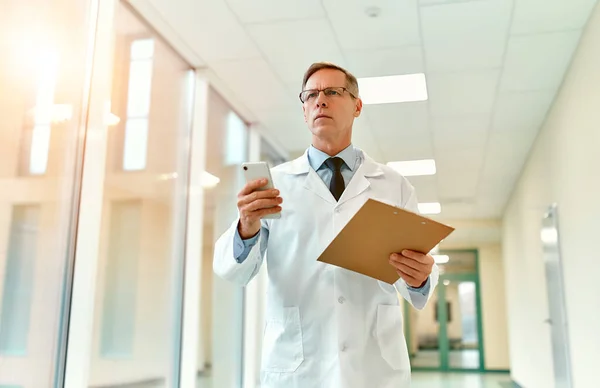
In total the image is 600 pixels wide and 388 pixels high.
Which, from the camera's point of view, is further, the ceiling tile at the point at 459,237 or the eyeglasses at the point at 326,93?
the ceiling tile at the point at 459,237

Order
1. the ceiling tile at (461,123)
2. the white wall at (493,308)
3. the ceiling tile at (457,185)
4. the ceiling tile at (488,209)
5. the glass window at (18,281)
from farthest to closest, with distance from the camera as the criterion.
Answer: the white wall at (493,308), the ceiling tile at (488,209), the ceiling tile at (457,185), the ceiling tile at (461,123), the glass window at (18,281)

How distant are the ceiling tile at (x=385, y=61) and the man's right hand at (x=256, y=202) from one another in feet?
10.0

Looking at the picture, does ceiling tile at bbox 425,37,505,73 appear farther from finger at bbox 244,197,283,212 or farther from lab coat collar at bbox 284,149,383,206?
finger at bbox 244,197,283,212

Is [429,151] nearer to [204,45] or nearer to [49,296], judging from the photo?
[204,45]

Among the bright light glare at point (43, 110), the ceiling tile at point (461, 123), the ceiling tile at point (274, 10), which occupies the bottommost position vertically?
the bright light glare at point (43, 110)

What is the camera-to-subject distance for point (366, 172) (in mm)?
1673

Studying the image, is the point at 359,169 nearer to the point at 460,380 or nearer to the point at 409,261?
the point at 409,261

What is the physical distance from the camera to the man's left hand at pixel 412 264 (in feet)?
4.59

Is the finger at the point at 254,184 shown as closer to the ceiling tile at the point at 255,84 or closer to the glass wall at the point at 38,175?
the glass wall at the point at 38,175

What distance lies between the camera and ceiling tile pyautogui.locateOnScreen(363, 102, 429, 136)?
17.4 ft

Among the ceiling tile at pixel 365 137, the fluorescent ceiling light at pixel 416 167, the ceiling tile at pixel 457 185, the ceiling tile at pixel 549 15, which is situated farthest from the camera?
the ceiling tile at pixel 457 185

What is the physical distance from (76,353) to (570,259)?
387cm

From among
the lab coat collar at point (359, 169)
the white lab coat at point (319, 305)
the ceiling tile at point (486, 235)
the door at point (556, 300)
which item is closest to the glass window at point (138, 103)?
the lab coat collar at point (359, 169)

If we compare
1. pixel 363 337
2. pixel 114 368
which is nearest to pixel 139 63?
pixel 114 368
